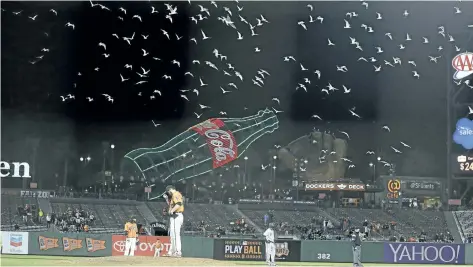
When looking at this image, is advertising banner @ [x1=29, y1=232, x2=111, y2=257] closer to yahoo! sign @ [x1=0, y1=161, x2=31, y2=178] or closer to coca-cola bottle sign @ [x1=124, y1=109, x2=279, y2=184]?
yahoo! sign @ [x1=0, y1=161, x2=31, y2=178]

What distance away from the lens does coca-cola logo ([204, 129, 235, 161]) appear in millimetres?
43472

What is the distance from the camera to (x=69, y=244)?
25953 millimetres

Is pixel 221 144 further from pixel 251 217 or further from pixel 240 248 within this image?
pixel 240 248

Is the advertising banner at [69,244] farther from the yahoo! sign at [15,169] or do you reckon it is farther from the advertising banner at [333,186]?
the advertising banner at [333,186]

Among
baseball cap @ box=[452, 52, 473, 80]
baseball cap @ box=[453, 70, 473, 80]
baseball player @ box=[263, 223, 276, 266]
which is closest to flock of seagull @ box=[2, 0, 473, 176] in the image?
baseball cap @ box=[452, 52, 473, 80]

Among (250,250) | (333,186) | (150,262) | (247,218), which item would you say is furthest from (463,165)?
(150,262)

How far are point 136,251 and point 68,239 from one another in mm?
3127

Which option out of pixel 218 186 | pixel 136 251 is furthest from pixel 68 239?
pixel 218 186

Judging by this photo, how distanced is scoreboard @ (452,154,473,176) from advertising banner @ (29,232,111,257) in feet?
72.4

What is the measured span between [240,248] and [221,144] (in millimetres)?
18415

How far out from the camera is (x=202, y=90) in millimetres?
39531

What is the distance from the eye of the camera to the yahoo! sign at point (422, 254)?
1062 inches

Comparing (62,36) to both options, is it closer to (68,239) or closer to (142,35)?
(142,35)

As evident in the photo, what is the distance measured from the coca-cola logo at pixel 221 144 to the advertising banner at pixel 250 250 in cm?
1705
